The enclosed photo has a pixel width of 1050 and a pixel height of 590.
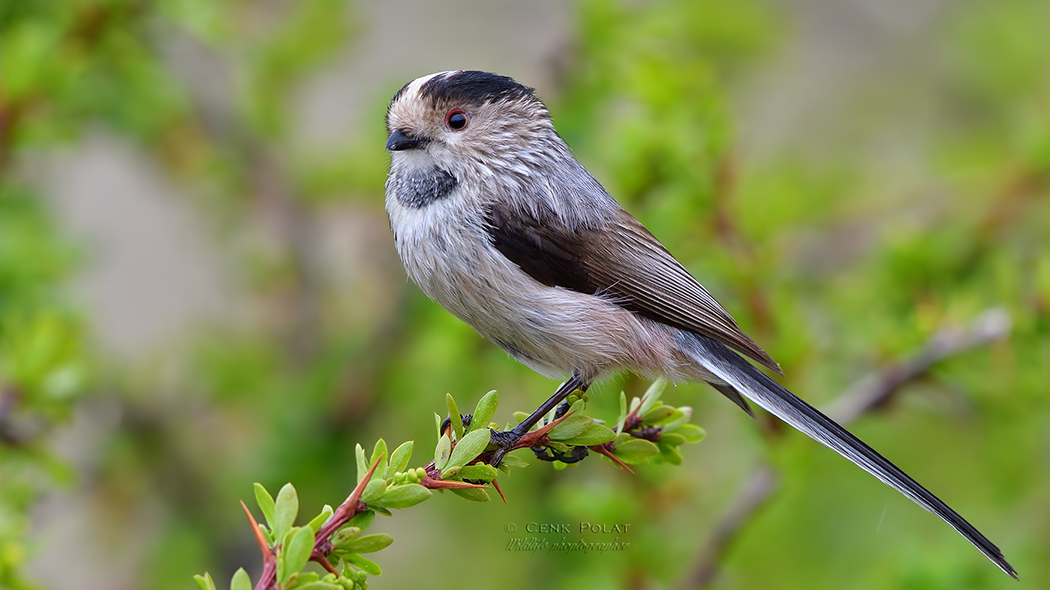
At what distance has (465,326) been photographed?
3371mm

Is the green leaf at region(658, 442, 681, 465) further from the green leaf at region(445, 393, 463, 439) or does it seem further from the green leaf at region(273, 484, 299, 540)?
the green leaf at region(273, 484, 299, 540)

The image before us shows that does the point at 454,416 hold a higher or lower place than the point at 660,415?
lower

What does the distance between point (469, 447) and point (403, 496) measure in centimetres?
16

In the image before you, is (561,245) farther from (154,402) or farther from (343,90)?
(343,90)

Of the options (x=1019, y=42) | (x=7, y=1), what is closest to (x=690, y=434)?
(x=7, y=1)

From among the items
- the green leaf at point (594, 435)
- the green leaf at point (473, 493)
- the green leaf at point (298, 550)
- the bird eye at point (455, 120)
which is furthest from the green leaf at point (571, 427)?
the bird eye at point (455, 120)

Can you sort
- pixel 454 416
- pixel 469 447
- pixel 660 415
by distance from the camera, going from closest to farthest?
pixel 469 447, pixel 454 416, pixel 660 415

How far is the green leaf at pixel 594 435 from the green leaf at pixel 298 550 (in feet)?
2.03

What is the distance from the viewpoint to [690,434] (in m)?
2.01

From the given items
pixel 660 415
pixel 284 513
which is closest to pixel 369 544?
pixel 284 513

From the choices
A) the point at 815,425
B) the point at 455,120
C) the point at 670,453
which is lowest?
the point at 670,453

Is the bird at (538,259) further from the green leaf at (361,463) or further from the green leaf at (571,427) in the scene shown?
the green leaf at (361,463)

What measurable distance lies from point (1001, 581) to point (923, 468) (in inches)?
41.7

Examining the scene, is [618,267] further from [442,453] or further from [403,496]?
[403,496]
